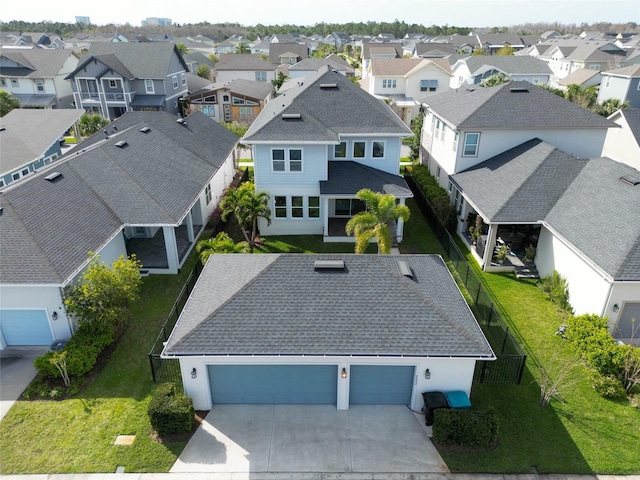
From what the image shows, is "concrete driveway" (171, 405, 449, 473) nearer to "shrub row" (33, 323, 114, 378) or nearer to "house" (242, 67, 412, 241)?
"shrub row" (33, 323, 114, 378)

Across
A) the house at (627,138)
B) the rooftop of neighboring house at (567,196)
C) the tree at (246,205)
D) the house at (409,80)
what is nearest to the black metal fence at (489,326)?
the rooftop of neighboring house at (567,196)

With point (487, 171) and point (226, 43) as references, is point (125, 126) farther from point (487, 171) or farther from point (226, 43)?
point (226, 43)

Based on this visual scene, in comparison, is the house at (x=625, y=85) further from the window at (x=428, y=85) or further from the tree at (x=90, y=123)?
the tree at (x=90, y=123)

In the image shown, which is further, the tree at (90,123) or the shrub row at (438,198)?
the tree at (90,123)

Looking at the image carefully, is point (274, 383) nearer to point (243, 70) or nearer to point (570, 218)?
point (570, 218)

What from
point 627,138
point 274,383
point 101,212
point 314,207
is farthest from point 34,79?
point 627,138

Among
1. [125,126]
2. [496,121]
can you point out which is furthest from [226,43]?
[496,121]
